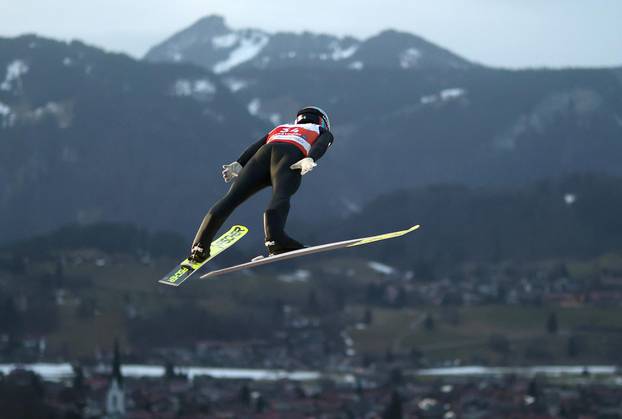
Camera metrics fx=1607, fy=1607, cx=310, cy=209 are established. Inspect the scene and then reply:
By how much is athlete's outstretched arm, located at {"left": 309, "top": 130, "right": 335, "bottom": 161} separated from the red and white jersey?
0.51 ft

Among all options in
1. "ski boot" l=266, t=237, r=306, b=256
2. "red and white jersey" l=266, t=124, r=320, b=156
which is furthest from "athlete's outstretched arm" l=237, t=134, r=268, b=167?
"ski boot" l=266, t=237, r=306, b=256

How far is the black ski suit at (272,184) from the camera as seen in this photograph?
27500 mm

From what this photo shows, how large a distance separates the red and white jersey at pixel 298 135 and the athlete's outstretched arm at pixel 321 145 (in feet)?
0.51

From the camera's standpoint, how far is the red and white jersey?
28062mm

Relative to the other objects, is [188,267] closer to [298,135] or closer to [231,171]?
[231,171]

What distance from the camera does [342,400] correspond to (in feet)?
655

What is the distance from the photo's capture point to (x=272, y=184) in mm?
28203

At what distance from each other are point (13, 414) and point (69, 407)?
16.3 m

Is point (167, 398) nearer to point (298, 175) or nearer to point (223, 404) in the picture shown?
point (223, 404)

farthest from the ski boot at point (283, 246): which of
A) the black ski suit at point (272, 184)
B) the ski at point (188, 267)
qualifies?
the ski at point (188, 267)

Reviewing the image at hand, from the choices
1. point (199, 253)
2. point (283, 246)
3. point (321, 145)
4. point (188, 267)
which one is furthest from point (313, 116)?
point (188, 267)

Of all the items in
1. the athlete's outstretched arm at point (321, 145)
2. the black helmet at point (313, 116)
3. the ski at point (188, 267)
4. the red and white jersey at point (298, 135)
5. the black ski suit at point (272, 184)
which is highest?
the black helmet at point (313, 116)

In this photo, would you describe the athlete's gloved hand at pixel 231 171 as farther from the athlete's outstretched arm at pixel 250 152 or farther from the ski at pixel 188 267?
the ski at pixel 188 267

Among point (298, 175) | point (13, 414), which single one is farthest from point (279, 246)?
point (13, 414)
